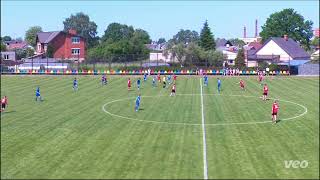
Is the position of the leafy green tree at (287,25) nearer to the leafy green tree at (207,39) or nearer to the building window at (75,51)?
the leafy green tree at (207,39)

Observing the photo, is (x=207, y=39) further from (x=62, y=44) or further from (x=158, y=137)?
(x=158, y=137)

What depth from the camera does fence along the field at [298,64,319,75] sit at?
84625mm

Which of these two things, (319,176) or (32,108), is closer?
(319,176)

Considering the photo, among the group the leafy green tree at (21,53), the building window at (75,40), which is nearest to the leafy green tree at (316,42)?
the building window at (75,40)

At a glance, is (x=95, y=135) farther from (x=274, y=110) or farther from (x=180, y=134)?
(x=274, y=110)

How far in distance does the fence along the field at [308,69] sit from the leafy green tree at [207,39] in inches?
1449

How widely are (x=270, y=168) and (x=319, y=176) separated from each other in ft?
7.08

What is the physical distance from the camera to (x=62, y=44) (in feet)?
418

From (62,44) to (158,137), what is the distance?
103m

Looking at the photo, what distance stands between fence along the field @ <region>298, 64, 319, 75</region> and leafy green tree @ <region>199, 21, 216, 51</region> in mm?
36805

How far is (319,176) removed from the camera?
2050cm

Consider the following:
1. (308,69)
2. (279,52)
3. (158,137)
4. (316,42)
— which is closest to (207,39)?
(279,52)

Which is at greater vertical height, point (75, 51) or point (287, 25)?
point (287, 25)

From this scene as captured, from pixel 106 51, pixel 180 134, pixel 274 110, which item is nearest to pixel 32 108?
pixel 180 134
